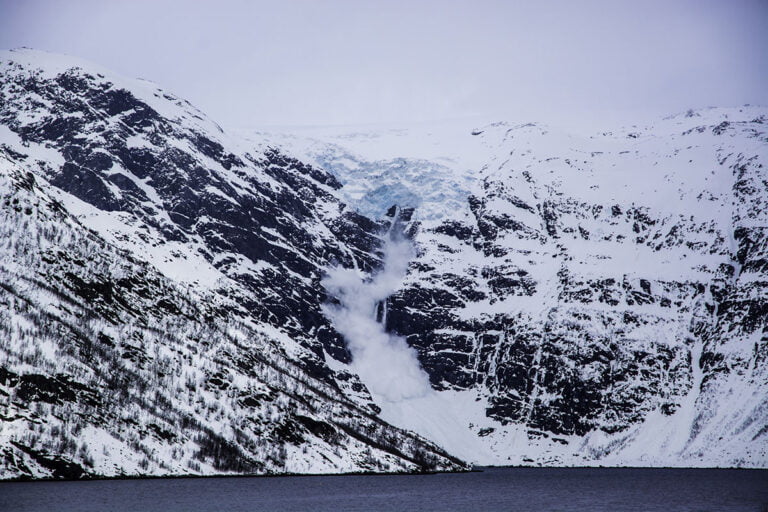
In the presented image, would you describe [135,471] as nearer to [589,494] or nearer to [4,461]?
[4,461]

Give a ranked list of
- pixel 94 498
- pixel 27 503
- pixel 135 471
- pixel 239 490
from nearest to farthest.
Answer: pixel 27 503, pixel 94 498, pixel 239 490, pixel 135 471

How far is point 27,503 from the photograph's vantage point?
141m

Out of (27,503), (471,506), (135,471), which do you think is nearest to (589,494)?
(471,506)

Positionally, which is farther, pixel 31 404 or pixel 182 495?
pixel 31 404

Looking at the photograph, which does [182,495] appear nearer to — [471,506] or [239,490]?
[239,490]

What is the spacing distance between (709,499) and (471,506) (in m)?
51.7

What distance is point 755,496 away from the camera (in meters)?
188

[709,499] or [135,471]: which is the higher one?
[709,499]

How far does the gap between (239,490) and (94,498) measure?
3689 cm

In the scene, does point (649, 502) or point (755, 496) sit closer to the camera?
point (649, 502)

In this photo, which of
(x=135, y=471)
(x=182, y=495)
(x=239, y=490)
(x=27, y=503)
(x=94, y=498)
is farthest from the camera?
(x=135, y=471)

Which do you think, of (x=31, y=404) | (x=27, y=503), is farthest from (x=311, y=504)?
(x=31, y=404)

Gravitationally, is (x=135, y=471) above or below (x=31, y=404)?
below

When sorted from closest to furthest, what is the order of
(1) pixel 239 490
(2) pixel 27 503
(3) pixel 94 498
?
(2) pixel 27 503
(3) pixel 94 498
(1) pixel 239 490
